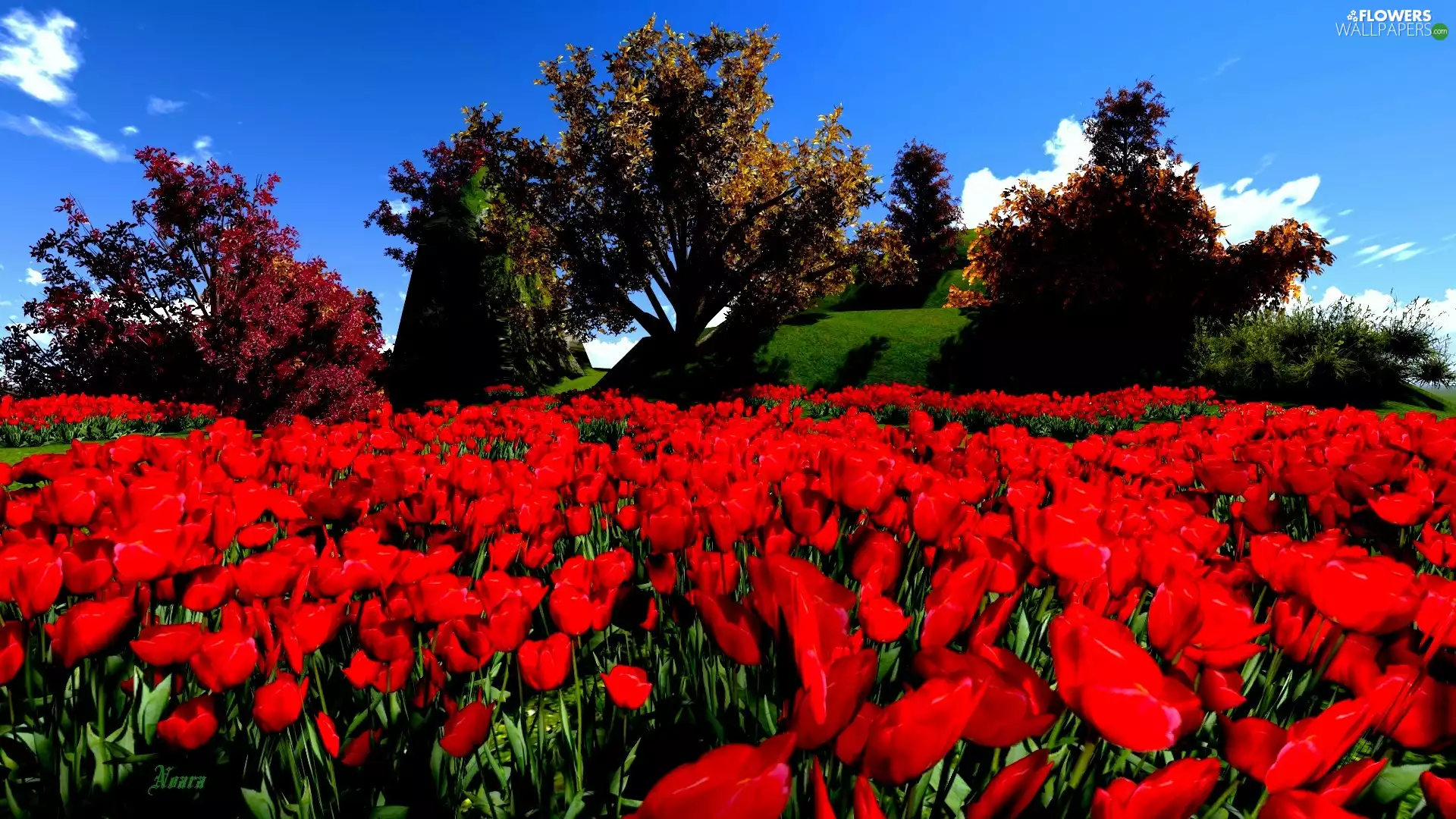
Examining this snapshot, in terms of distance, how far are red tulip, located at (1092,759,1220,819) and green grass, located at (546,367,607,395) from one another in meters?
23.0

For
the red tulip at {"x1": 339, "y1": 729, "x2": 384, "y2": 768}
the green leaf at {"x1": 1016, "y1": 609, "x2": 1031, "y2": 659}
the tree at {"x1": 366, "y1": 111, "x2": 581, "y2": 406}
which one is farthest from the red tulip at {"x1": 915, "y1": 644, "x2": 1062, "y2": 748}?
the tree at {"x1": 366, "y1": 111, "x2": 581, "y2": 406}

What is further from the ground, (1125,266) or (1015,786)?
(1125,266)

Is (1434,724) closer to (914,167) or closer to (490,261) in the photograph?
(490,261)

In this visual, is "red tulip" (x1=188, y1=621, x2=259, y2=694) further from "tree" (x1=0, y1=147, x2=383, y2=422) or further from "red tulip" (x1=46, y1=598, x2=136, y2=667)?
"tree" (x1=0, y1=147, x2=383, y2=422)

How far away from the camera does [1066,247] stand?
1652 cm

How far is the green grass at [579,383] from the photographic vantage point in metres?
24.2

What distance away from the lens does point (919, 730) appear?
2.64 feet

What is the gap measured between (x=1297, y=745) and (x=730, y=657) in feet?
2.64

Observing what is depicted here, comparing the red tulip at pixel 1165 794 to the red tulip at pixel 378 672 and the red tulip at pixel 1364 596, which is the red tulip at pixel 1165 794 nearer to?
the red tulip at pixel 1364 596

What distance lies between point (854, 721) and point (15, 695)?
2028 millimetres

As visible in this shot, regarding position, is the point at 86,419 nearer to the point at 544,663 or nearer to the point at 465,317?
the point at 544,663

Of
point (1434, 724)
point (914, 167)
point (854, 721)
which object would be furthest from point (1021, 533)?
point (914, 167)

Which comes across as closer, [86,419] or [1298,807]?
[1298,807]

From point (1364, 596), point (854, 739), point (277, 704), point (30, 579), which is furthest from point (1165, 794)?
point (30, 579)
